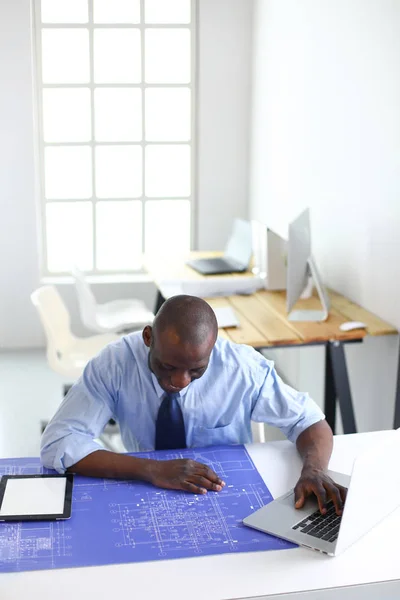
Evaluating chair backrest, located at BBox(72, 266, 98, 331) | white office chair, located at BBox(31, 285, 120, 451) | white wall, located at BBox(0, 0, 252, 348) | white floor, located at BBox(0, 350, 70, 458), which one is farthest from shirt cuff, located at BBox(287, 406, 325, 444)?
white wall, located at BBox(0, 0, 252, 348)

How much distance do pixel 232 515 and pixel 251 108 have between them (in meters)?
4.13

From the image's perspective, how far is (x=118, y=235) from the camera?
583 cm

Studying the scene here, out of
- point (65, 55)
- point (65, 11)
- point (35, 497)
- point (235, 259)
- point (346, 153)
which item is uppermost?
point (65, 11)

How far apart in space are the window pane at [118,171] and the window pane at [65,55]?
20.2 inches

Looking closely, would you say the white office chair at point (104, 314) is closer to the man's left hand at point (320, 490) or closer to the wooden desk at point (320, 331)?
the wooden desk at point (320, 331)

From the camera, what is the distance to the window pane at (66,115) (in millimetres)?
5562

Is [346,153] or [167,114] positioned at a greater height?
[167,114]

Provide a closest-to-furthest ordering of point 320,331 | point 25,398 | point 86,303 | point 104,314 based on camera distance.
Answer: point 320,331
point 86,303
point 104,314
point 25,398

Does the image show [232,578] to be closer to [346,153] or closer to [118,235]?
[346,153]

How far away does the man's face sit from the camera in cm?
206

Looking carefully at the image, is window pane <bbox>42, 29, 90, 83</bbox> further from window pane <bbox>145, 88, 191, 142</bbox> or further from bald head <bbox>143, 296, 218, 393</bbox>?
bald head <bbox>143, 296, 218, 393</bbox>

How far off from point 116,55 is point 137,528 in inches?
168

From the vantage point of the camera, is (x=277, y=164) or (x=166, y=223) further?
(x=166, y=223)

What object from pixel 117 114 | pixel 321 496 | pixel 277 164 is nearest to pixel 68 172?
pixel 117 114
